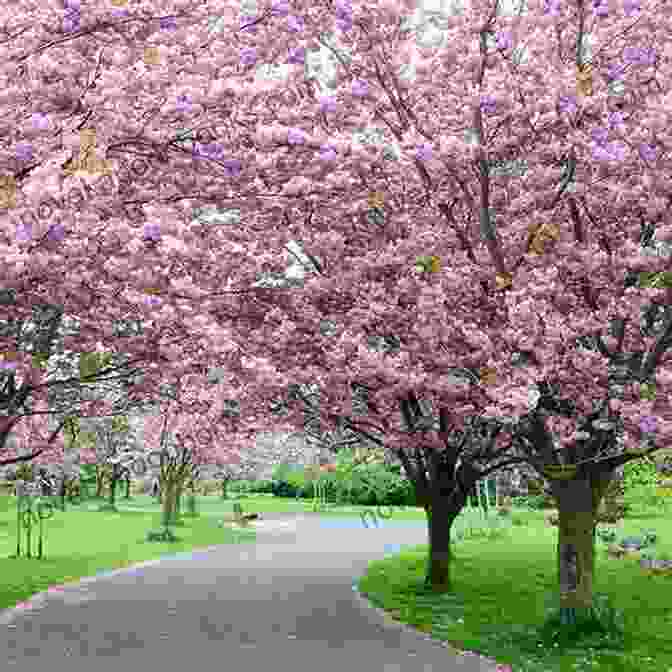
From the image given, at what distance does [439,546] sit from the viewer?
18094mm

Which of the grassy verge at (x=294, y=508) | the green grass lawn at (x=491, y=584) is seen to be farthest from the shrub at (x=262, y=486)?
the green grass lawn at (x=491, y=584)

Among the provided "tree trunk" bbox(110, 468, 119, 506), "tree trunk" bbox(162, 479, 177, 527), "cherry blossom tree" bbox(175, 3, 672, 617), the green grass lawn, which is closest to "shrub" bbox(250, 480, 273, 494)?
"tree trunk" bbox(110, 468, 119, 506)

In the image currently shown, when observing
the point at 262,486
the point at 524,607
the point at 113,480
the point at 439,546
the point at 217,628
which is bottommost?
the point at 262,486

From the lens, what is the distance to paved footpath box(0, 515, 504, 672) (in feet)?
34.7

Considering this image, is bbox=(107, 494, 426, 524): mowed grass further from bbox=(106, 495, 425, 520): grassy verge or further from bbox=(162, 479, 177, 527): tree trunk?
bbox=(162, 479, 177, 527): tree trunk

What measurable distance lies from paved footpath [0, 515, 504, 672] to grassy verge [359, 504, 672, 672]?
23.8 inches

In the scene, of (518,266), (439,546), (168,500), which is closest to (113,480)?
(168,500)

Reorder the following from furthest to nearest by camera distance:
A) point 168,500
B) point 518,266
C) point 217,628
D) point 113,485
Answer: point 113,485 < point 168,500 < point 217,628 < point 518,266

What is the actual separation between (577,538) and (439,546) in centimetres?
589

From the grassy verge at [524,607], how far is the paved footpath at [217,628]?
60 cm

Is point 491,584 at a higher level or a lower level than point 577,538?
lower

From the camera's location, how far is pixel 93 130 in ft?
29.9

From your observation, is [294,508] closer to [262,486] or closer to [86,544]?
[262,486]

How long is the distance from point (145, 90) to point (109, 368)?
14.9 ft
